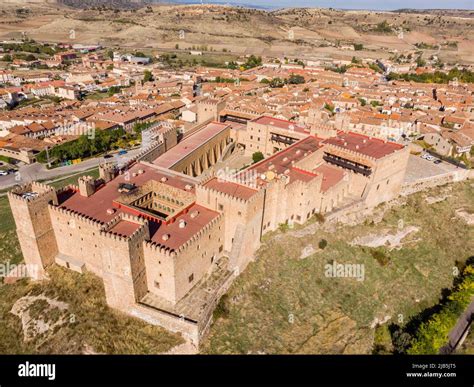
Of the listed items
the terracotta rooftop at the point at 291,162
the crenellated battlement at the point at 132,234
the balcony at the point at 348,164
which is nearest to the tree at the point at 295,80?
the terracotta rooftop at the point at 291,162

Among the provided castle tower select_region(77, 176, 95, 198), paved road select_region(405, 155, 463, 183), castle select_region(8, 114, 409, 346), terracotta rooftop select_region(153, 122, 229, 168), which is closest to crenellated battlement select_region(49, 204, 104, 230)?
castle select_region(8, 114, 409, 346)

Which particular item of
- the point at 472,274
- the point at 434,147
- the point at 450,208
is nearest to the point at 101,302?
the point at 472,274

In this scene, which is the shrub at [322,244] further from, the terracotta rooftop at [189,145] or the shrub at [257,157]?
the terracotta rooftop at [189,145]

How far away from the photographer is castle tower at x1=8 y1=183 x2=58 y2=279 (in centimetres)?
3644

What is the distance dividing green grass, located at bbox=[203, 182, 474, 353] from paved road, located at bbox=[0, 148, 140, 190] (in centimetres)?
4284

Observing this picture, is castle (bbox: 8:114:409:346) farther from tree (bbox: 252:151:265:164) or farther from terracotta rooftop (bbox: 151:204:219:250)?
tree (bbox: 252:151:265:164)

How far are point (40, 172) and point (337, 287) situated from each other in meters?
56.5

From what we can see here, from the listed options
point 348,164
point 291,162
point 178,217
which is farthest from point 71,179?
point 348,164

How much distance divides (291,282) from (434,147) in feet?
153

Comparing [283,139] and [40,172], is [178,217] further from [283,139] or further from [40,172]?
[40,172]

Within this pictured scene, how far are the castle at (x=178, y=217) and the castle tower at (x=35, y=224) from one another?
111mm

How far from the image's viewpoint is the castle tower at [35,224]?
36.4 metres

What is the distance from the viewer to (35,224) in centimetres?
3725
